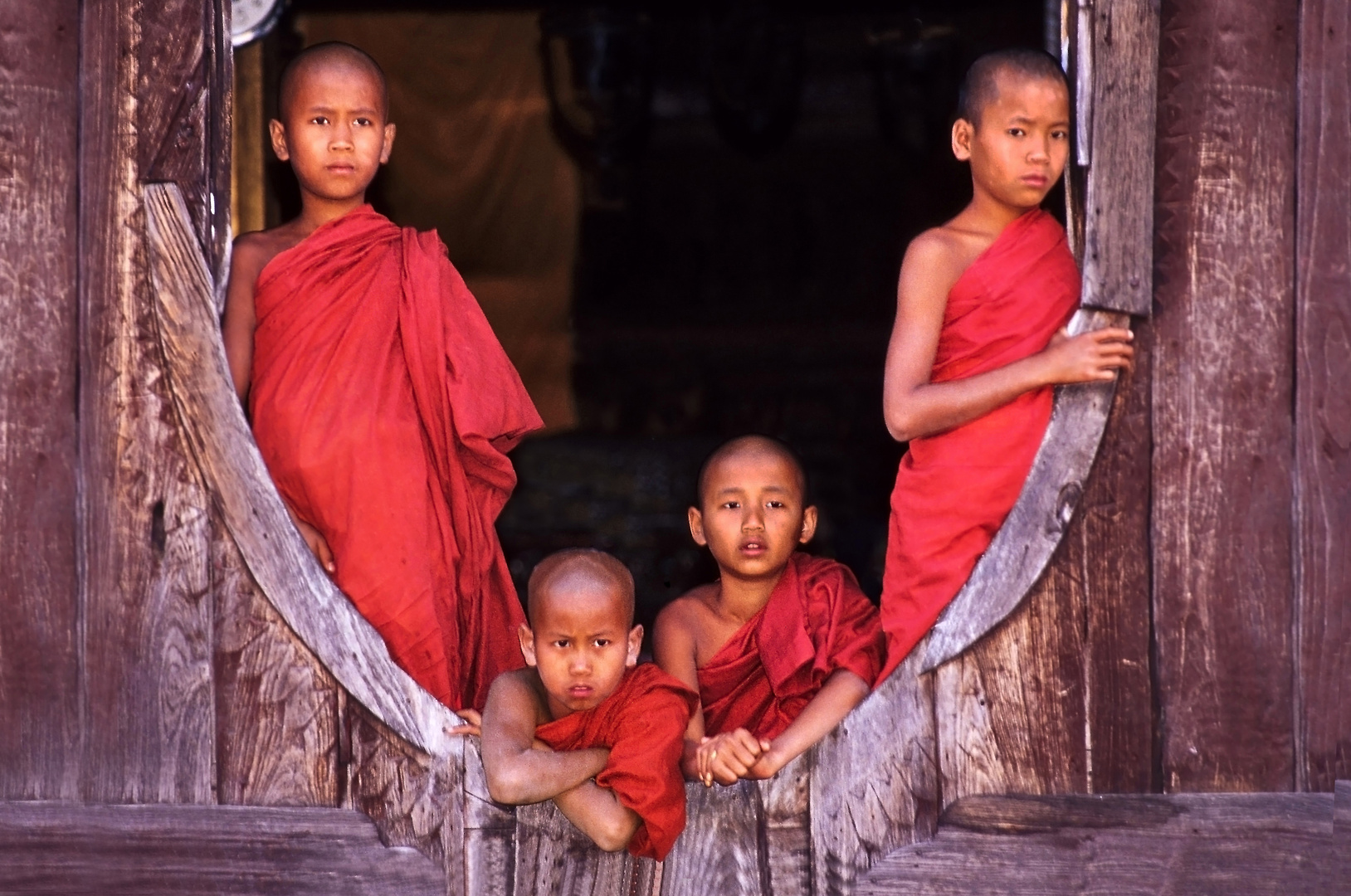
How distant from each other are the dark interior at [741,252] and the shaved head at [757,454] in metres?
Result: 2.44

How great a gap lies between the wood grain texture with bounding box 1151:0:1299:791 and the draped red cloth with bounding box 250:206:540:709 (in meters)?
1.30

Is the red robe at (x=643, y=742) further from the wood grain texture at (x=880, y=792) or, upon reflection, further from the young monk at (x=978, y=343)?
the young monk at (x=978, y=343)

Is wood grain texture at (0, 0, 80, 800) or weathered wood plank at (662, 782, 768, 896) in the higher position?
wood grain texture at (0, 0, 80, 800)

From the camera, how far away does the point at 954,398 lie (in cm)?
305

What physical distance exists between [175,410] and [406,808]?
2.68 feet

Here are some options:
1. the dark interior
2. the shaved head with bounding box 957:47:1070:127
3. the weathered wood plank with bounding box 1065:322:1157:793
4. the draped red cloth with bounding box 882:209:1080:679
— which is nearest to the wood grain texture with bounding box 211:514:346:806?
the draped red cloth with bounding box 882:209:1080:679

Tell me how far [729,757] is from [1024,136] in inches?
50.1

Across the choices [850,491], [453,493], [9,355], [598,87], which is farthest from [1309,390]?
[598,87]

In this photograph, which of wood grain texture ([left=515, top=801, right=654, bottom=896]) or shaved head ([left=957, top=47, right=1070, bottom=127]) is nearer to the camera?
wood grain texture ([left=515, top=801, right=654, bottom=896])

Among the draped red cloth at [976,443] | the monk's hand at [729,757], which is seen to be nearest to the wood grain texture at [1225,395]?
the draped red cloth at [976,443]

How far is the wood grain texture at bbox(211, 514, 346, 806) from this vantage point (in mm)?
2957

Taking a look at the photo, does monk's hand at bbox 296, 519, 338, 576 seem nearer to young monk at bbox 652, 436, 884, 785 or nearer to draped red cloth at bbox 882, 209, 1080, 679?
young monk at bbox 652, 436, 884, 785

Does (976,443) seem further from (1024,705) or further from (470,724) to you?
(470,724)

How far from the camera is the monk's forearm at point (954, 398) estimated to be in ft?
9.76
